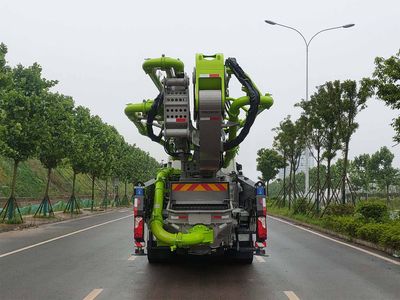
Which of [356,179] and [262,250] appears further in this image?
[356,179]

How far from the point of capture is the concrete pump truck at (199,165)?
8.30 m

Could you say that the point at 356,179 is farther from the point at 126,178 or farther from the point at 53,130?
the point at 53,130

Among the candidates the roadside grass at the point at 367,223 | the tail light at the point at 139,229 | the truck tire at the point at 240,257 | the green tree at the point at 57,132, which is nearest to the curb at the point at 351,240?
the roadside grass at the point at 367,223

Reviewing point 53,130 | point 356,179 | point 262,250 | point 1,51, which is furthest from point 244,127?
point 356,179

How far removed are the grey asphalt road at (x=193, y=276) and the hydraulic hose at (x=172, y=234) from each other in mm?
699

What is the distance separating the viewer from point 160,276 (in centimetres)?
906

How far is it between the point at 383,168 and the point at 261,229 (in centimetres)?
4950

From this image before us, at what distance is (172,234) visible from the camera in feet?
29.0

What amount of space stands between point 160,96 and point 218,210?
241cm

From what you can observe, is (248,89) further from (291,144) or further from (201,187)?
(291,144)

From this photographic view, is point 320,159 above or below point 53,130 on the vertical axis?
below

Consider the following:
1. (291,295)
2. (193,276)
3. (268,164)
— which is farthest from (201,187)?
(268,164)

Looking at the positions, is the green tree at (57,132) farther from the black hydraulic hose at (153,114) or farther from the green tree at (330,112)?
the black hydraulic hose at (153,114)

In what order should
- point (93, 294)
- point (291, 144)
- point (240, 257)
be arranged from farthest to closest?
1. point (291, 144)
2. point (240, 257)
3. point (93, 294)
